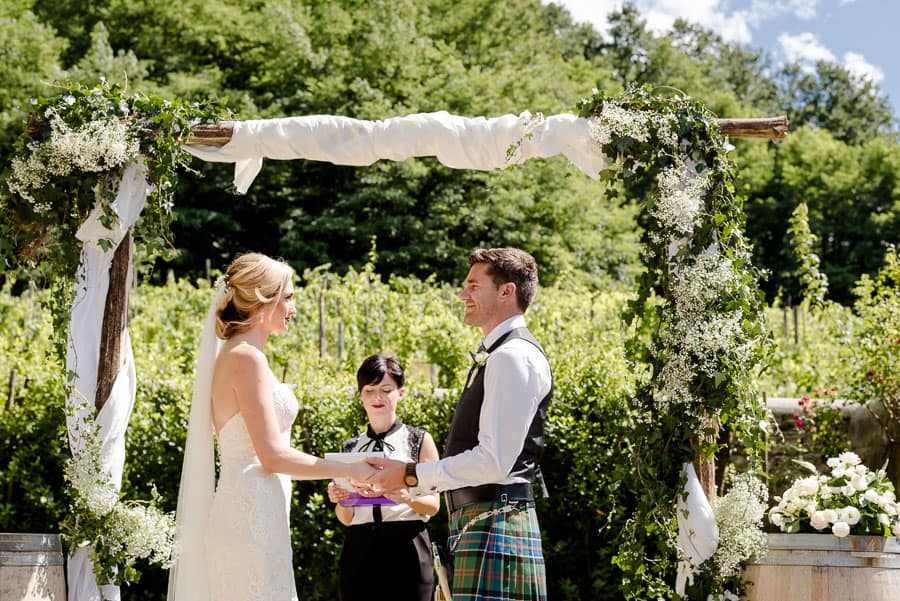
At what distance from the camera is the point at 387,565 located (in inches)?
157

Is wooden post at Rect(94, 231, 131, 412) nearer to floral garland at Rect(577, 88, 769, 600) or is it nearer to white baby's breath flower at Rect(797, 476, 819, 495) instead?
floral garland at Rect(577, 88, 769, 600)

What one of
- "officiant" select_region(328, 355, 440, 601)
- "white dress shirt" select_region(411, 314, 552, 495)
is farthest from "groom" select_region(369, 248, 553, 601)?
"officiant" select_region(328, 355, 440, 601)

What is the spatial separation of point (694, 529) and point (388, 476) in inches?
49.3

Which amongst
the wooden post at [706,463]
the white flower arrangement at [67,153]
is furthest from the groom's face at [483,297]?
the white flower arrangement at [67,153]

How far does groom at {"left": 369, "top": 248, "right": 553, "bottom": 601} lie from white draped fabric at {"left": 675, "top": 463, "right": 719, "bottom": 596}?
73cm

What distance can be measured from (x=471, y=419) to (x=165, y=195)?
5.87ft

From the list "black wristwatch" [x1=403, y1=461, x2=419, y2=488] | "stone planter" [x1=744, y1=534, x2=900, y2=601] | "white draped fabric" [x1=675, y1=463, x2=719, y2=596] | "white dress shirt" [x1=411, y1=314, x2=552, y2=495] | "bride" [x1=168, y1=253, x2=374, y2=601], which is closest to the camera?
"white dress shirt" [x1=411, y1=314, x2=552, y2=495]

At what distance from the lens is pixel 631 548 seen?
12.7 feet

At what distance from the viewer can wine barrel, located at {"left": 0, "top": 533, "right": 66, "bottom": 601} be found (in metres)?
3.48

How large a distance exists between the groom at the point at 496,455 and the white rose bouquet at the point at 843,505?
3.78 feet

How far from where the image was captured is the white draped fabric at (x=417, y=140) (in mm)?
4121

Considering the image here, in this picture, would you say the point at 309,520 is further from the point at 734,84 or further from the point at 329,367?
the point at 734,84

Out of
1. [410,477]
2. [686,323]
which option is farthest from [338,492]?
[686,323]

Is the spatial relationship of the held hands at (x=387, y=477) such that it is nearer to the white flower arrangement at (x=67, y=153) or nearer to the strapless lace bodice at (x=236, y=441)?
the strapless lace bodice at (x=236, y=441)
